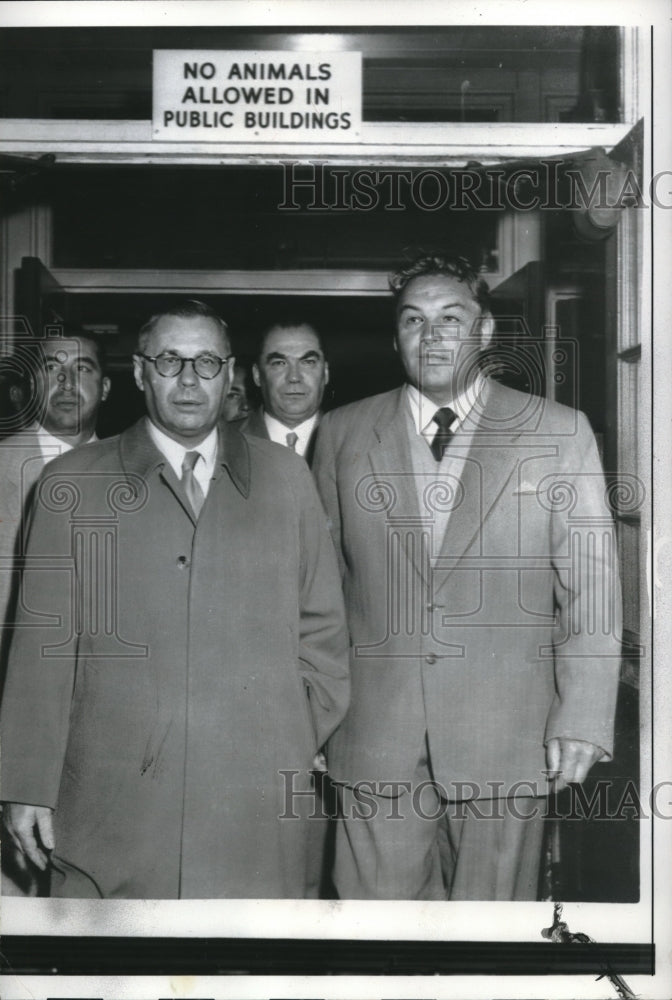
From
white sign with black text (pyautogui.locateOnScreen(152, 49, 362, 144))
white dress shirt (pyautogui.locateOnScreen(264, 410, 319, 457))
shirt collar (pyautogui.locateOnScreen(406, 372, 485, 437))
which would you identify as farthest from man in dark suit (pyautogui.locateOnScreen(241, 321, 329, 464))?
white sign with black text (pyautogui.locateOnScreen(152, 49, 362, 144))

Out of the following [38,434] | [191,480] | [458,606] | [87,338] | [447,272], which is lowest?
[458,606]

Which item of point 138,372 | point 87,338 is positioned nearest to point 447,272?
point 138,372

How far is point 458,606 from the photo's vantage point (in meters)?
2.62

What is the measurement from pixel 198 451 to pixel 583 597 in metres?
1.10

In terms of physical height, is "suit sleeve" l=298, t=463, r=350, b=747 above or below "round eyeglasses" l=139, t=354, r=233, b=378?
below

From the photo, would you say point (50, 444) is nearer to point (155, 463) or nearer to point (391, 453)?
point (155, 463)

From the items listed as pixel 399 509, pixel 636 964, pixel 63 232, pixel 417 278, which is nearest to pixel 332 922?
pixel 636 964

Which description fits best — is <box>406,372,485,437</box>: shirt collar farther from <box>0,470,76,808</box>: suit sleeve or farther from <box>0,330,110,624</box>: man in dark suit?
<box>0,470,76,808</box>: suit sleeve

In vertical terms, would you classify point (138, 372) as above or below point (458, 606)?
above

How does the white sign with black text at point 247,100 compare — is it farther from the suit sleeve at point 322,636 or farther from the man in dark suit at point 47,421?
the suit sleeve at point 322,636

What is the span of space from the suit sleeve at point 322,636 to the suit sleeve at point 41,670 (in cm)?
62

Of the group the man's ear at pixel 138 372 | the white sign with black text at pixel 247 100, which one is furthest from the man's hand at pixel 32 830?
the white sign with black text at pixel 247 100

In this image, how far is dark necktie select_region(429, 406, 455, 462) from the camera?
265 centimetres

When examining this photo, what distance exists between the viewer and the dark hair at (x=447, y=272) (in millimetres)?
2621
